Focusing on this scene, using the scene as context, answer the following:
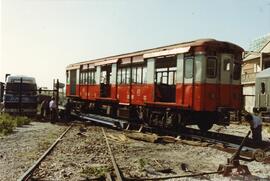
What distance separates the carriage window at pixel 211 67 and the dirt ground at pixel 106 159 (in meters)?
2.83

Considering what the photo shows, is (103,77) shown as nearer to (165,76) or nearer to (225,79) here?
(165,76)

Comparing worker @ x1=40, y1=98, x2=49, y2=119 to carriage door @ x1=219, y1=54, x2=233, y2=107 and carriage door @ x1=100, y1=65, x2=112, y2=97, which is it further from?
carriage door @ x1=219, y1=54, x2=233, y2=107

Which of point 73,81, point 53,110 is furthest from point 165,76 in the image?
point 73,81

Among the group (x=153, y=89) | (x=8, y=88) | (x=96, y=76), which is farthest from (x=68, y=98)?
(x=153, y=89)

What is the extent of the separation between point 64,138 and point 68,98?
48.1 feet

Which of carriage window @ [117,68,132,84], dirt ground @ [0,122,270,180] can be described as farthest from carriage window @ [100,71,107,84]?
dirt ground @ [0,122,270,180]

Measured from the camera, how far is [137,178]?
769 centimetres

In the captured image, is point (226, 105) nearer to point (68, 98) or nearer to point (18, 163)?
point (18, 163)

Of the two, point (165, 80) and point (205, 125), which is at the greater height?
point (165, 80)

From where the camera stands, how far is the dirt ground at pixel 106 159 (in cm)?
826

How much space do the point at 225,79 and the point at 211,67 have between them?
2.80ft

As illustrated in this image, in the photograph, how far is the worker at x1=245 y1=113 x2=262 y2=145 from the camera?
1228cm

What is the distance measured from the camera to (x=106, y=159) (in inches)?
396

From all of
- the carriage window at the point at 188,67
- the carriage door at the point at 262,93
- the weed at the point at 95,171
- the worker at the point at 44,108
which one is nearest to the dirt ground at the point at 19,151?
the weed at the point at 95,171
